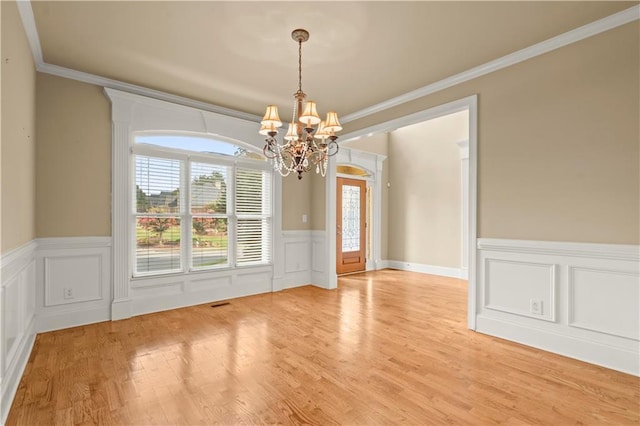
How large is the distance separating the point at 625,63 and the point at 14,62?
4.92 metres

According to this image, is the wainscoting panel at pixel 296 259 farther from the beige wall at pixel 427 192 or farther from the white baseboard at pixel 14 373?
the white baseboard at pixel 14 373

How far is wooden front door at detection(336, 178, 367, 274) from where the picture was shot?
7.12 m

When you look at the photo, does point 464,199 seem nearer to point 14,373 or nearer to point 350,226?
point 350,226

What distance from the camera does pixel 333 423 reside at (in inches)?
77.2

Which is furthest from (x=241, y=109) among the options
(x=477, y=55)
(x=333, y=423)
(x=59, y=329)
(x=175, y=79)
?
(x=333, y=423)

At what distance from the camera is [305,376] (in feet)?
8.34

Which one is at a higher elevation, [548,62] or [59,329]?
[548,62]

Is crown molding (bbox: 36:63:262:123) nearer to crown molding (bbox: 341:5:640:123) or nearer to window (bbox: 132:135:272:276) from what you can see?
window (bbox: 132:135:272:276)

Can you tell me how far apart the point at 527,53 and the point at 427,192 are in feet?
14.1

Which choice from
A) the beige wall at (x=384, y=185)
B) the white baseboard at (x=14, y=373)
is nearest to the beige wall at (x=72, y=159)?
the white baseboard at (x=14, y=373)

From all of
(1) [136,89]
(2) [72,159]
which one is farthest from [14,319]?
(1) [136,89]

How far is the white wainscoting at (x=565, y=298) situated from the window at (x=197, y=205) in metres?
3.42

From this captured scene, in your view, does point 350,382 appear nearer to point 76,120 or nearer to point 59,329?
point 59,329

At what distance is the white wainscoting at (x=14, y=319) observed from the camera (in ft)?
6.89
